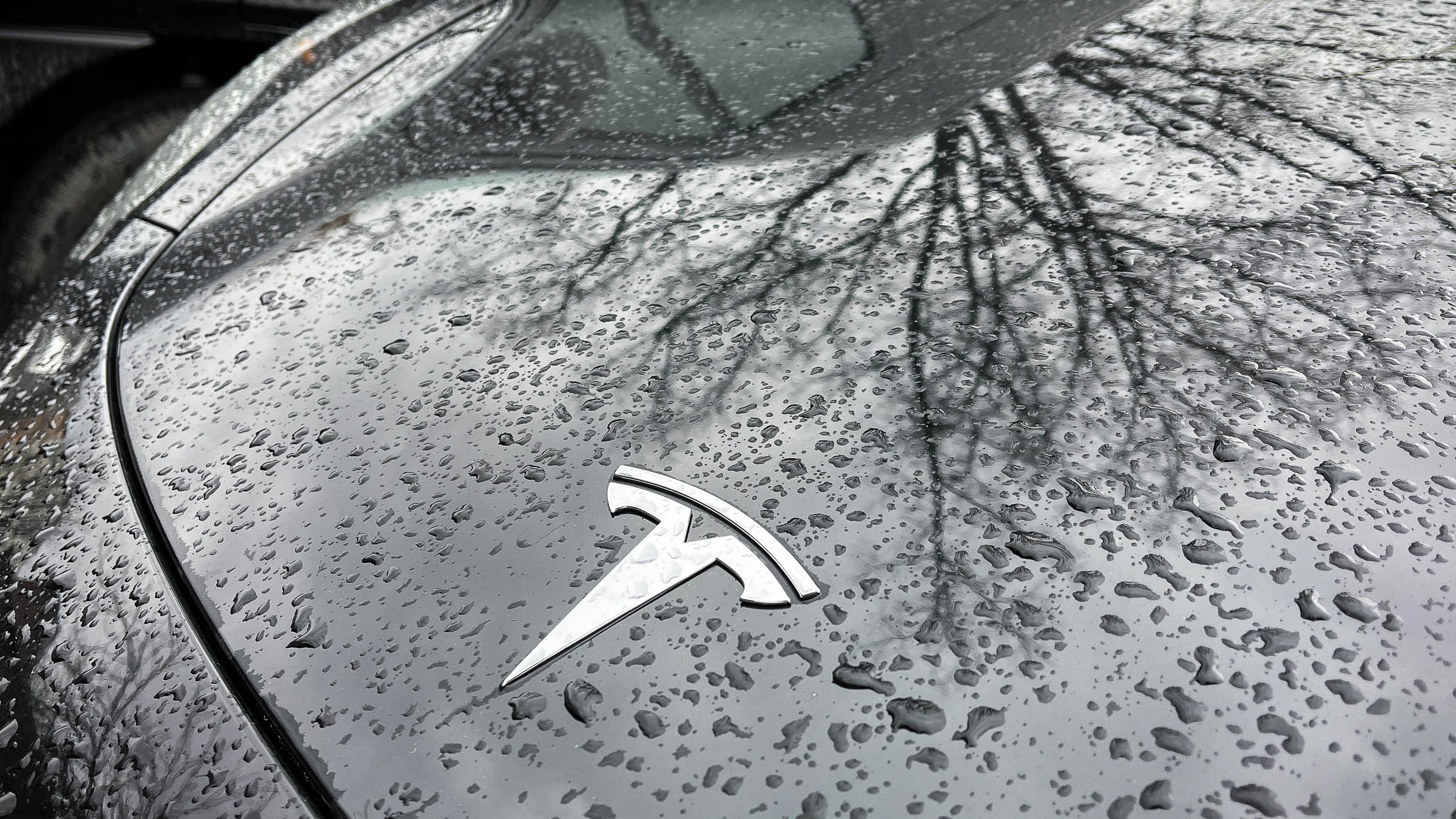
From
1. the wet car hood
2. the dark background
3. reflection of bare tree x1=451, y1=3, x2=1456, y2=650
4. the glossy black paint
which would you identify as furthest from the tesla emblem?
the dark background

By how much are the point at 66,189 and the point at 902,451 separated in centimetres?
281

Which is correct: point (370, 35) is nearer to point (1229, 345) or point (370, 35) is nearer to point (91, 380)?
point (91, 380)

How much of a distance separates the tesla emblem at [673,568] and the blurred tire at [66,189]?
2580 millimetres

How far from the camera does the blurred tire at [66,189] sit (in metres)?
2.79

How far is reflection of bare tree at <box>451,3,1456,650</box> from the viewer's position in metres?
0.92

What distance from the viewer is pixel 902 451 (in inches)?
36.9

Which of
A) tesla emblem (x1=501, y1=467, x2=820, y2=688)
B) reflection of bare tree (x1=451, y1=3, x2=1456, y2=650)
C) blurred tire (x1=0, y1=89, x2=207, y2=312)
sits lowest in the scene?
blurred tire (x1=0, y1=89, x2=207, y2=312)

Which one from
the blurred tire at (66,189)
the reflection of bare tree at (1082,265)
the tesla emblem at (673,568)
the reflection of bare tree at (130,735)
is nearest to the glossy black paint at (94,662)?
the reflection of bare tree at (130,735)

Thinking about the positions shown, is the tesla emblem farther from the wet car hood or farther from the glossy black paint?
the glossy black paint

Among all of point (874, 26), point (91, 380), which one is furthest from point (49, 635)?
point (874, 26)

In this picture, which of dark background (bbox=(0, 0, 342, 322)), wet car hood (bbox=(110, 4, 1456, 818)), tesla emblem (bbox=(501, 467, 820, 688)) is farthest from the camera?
dark background (bbox=(0, 0, 342, 322))

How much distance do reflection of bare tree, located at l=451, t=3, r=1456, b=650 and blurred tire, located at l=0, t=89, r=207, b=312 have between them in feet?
7.10

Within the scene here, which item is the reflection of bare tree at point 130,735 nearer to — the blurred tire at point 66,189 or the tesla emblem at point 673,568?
the tesla emblem at point 673,568

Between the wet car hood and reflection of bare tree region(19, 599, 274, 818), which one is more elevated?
the wet car hood
